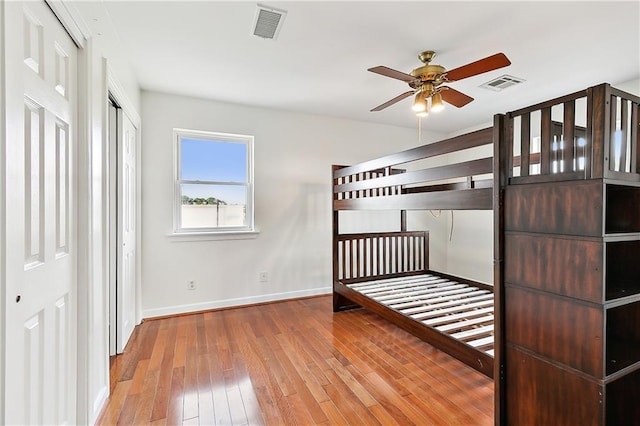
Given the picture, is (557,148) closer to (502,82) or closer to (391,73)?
(391,73)

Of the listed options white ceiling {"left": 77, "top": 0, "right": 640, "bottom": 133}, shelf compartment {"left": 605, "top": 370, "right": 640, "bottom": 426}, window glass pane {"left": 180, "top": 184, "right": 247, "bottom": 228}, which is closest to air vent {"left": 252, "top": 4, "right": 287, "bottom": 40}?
white ceiling {"left": 77, "top": 0, "right": 640, "bottom": 133}

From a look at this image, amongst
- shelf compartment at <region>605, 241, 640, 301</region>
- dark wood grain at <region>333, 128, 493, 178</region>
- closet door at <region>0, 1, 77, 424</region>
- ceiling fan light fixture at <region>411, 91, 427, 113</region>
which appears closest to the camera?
closet door at <region>0, 1, 77, 424</region>

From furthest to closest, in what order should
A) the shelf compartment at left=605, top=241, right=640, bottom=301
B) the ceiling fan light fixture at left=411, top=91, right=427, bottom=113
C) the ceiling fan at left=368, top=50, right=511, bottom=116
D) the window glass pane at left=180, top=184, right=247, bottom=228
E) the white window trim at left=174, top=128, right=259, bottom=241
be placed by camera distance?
the window glass pane at left=180, top=184, right=247, bottom=228 → the white window trim at left=174, top=128, right=259, bottom=241 → the ceiling fan light fixture at left=411, top=91, right=427, bottom=113 → the ceiling fan at left=368, top=50, right=511, bottom=116 → the shelf compartment at left=605, top=241, right=640, bottom=301

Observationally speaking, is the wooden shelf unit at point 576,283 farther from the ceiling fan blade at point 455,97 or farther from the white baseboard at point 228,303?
the white baseboard at point 228,303

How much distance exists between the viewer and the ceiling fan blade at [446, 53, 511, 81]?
6.11 feet

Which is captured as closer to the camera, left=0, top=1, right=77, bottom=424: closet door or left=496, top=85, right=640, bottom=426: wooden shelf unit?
left=0, top=1, right=77, bottom=424: closet door

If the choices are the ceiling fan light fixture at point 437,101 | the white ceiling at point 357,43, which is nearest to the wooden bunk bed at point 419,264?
the ceiling fan light fixture at point 437,101

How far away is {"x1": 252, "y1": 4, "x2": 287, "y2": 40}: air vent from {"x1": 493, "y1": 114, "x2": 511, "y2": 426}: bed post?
1.50 metres

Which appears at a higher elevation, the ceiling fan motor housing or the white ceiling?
the white ceiling

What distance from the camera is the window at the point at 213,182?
346cm

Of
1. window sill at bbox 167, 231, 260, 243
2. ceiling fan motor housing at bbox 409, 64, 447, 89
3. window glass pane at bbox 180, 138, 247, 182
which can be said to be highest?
ceiling fan motor housing at bbox 409, 64, 447, 89

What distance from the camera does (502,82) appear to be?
9.82 ft

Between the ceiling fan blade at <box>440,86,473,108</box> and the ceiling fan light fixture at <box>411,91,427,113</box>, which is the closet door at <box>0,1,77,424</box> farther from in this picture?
the ceiling fan blade at <box>440,86,473,108</box>

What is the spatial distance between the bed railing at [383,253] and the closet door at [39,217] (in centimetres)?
259
